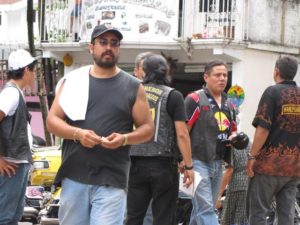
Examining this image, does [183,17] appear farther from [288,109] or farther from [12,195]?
[12,195]

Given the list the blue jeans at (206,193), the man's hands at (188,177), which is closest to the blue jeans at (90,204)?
the man's hands at (188,177)

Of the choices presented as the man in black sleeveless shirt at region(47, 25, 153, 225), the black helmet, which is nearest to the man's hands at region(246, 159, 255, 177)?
the black helmet

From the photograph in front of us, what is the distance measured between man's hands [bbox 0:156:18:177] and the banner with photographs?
402 inches

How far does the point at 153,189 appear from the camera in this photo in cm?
605

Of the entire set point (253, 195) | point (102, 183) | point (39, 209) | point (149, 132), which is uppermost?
point (149, 132)

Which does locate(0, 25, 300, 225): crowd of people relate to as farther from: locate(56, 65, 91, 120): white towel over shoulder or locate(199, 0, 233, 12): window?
locate(199, 0, 233, 12): window

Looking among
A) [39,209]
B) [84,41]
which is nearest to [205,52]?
[84,41]

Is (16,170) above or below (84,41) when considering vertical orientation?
below

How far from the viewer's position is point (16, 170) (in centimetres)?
586

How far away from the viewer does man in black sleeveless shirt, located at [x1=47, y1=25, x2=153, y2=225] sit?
4500mm

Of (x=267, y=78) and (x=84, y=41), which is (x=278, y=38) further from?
(x=84, y=41)

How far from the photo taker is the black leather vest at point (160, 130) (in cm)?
Result: 598

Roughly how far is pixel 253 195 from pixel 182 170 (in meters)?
0.78

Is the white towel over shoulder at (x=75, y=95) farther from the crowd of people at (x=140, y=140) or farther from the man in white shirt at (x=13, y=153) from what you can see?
the man in white shirt at (x=13, y=153)
